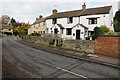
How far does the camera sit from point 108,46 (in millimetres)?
12641

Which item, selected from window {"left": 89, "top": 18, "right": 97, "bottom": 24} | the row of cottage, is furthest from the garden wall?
window {"left": 89, "top": 18, "right": 97, "bottom": 24}

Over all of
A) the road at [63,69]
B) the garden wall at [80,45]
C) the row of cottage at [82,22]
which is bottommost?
the road at [63,69]

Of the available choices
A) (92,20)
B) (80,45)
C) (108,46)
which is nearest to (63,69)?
(108,46)

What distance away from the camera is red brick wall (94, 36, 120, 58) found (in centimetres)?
1193

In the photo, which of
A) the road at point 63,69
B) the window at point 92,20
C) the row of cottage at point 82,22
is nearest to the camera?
the road at point 63,69

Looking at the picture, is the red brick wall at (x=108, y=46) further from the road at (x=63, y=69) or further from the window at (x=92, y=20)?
the window at (x=92, y=20)

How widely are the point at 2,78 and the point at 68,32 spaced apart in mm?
22786

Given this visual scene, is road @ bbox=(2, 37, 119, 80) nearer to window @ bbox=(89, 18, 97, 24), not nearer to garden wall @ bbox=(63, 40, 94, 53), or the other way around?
garden wall @ bbox=(63, 40, 94, 53)

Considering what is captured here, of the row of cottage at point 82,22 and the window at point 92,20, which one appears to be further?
the window at point 92,20

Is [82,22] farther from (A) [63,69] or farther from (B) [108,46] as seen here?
(A) [63,69]

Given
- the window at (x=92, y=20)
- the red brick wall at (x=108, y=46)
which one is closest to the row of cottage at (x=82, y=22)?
the window at (x=92, y=20)

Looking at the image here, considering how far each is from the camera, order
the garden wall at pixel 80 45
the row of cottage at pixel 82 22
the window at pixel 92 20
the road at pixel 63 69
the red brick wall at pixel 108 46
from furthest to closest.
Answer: the window at pixel 92 20 < the row of cottage at pixel 82 22 < the garden wall at pixel 80 45 < the red brick wall at pixel 108 46 < the road at pixel 63 69

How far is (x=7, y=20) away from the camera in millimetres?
108125

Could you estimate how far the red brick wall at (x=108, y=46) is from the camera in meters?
11.9
